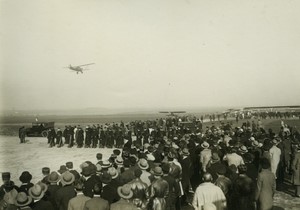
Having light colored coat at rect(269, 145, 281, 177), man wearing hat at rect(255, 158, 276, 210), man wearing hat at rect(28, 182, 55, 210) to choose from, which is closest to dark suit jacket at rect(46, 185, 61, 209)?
man wearing hat at rect(28, 182, 55, 210)

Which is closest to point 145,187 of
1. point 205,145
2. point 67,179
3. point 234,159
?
point 67,179

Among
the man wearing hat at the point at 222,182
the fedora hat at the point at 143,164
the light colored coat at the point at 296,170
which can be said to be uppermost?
the fedora hat at the point at 143,164

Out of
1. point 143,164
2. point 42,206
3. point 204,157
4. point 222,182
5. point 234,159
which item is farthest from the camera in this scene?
point 204,157

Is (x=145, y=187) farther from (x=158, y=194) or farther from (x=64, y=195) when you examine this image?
(x=64, y=195)

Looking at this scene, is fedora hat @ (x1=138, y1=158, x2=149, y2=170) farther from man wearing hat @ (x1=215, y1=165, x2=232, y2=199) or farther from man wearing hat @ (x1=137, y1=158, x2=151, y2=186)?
man wearing hat @ (x1=215, y1=165, x2=232, y2=199)

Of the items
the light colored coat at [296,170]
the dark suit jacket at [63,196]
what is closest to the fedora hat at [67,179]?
the dark suit jacket at [63,196]

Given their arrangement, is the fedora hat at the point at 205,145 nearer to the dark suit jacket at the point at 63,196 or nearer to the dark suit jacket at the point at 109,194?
the dark suit jacket at the point at 109,194
